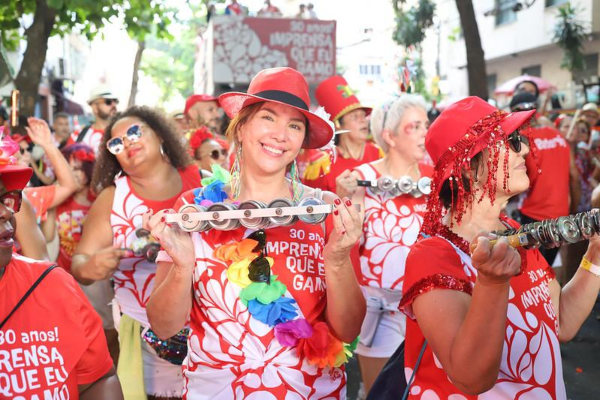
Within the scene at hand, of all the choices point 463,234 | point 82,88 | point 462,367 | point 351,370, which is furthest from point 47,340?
point 82,88

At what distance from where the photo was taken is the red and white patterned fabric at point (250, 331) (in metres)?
2.71

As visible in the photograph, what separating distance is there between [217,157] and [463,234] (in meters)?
4.33

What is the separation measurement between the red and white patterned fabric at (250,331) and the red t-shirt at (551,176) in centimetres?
480

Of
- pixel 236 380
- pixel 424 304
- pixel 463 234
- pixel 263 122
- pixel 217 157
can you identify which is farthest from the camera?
pixel 217 157

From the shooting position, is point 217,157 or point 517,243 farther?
point 217,157

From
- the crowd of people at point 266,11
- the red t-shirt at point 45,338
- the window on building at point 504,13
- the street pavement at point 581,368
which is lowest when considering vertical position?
the street pavement at point 581,368

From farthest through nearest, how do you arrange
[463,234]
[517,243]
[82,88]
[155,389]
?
1. [82,88]
2. [155,389]
3. [463,234]
4. [517,243]

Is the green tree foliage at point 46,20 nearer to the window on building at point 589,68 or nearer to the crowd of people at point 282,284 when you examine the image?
the crowd of people at point 282,284

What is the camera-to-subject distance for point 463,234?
→ 2.44 m

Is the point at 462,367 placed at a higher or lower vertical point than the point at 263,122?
lower

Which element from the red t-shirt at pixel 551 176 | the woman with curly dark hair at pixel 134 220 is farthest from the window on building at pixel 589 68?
the woman with curly dark hair at pixel 134 220

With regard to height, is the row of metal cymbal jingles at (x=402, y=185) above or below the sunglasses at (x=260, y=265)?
above

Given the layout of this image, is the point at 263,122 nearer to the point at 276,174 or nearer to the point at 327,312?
the point at 276,174

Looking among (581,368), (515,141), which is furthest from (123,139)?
(581,368)
